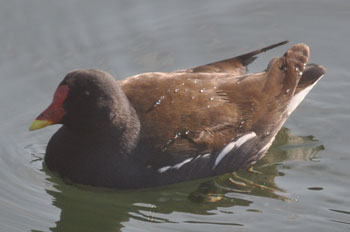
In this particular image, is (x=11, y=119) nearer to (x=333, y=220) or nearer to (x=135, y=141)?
(x=135, y=141)

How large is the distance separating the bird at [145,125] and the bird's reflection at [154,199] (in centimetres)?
11

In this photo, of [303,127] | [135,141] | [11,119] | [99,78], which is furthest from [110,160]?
[303,127]

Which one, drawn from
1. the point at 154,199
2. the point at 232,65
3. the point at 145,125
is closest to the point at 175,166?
the point at 154,199

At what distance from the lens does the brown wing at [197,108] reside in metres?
6.57

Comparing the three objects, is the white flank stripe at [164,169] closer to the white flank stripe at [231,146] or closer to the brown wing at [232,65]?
the white flank stripe at [231,146]

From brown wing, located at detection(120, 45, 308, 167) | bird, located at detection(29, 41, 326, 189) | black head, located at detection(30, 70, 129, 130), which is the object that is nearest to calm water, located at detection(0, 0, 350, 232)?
bird, located at detection(29, 41, 326, 189)

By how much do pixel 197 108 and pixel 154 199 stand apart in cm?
90

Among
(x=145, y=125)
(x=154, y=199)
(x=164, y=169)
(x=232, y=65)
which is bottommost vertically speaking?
(x=154, y=199)

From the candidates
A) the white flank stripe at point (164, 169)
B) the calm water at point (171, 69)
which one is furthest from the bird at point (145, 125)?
the calm water at point (171, 69)

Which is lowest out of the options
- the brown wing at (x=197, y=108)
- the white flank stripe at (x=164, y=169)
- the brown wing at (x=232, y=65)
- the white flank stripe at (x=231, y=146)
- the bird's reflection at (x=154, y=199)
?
the bird's reflection at (x=154, y=199)

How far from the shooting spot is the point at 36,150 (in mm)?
7352

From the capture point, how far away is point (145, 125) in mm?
6562

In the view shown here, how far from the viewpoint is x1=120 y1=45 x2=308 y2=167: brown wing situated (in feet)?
21.5

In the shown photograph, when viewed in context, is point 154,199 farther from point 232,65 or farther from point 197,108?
point 232,65
